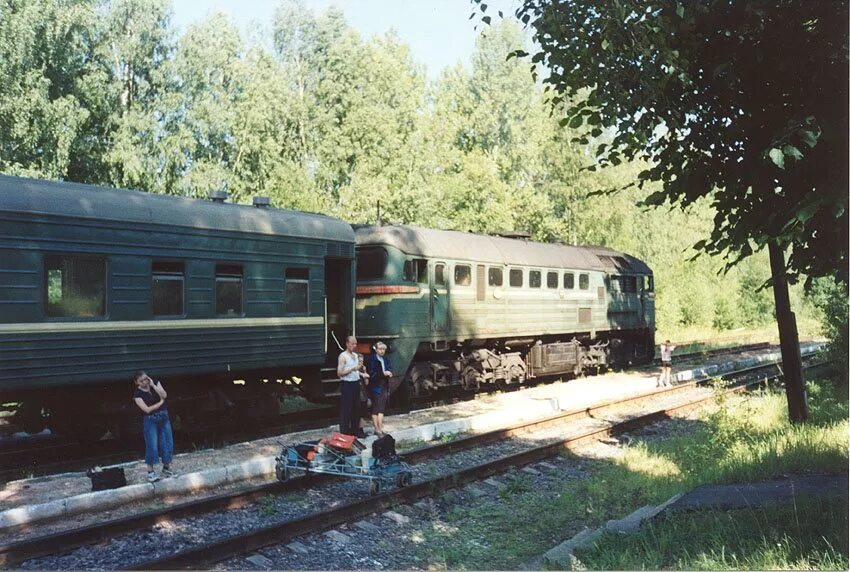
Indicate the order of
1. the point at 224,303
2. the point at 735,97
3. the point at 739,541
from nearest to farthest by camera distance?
the point at 739,541
the point at 735,97
the point at 224,303

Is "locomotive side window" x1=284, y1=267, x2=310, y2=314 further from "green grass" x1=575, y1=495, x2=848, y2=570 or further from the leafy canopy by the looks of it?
"green grass" x1=575, y1=495, x2=848, y2=570

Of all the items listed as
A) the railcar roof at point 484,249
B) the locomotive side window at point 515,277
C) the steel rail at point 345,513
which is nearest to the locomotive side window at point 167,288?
the steel rail at point 345,513

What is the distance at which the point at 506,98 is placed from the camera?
5872 cm

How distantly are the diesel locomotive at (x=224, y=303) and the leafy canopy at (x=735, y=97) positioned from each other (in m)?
6.26

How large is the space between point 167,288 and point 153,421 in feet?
8.56

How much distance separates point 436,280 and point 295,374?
14.3 ft

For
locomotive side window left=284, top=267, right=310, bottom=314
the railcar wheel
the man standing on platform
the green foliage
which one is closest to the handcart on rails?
the man standing on platform

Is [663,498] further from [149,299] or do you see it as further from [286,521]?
[149,299]

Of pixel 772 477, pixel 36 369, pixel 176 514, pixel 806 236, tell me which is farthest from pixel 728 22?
pixel 36 369

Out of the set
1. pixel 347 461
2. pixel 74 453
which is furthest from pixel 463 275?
pixel 74 453

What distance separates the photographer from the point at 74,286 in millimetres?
11875

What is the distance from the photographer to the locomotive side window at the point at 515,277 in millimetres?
21406

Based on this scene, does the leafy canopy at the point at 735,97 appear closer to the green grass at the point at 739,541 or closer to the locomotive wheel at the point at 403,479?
the green grass at the point at 739,541

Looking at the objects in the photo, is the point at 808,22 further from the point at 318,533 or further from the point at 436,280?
the point at 436,280
